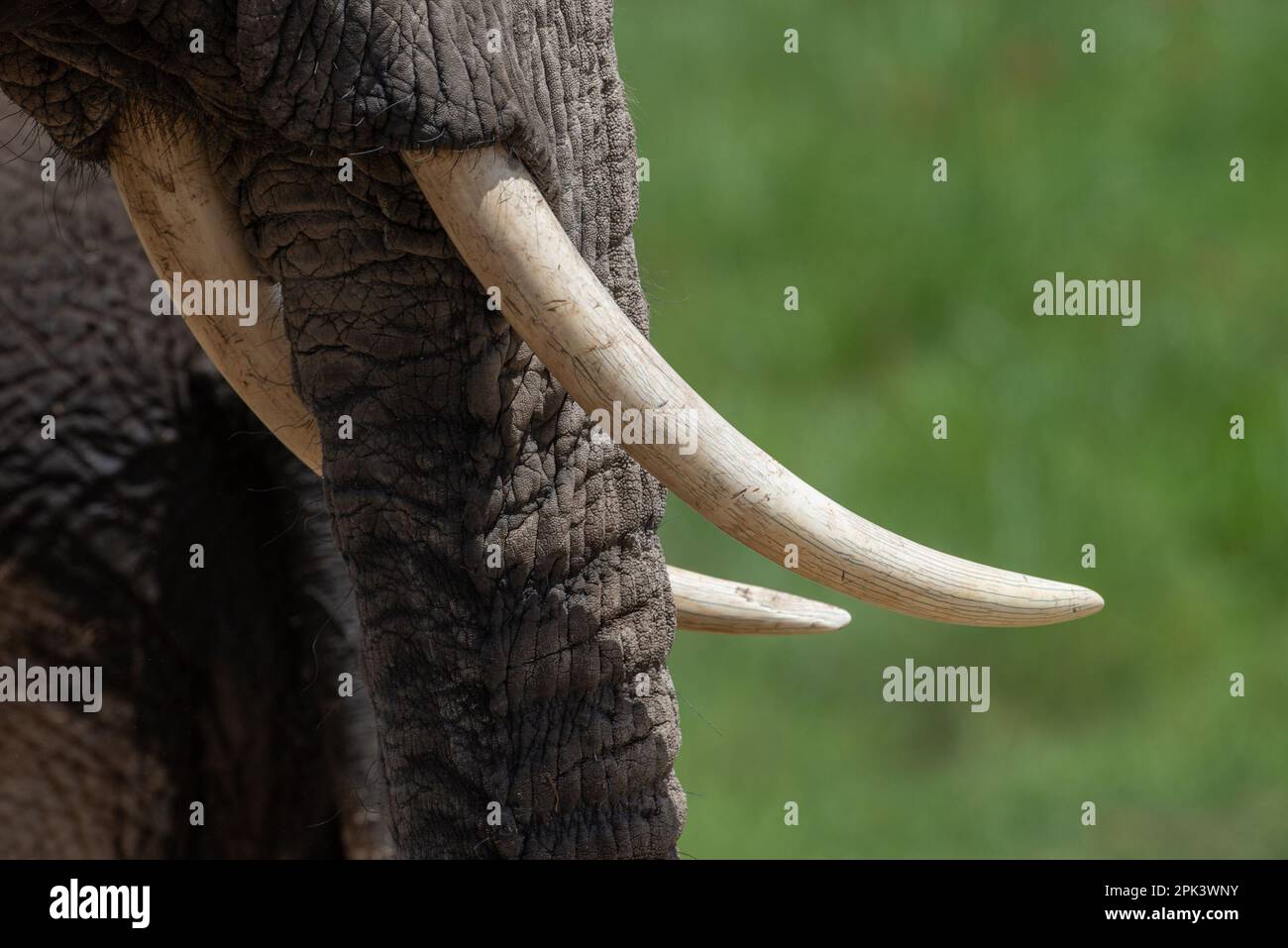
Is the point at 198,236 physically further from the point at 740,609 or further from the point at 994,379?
the point at 994,379

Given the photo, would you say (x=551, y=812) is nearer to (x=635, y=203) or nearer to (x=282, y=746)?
(x=635, y=203)

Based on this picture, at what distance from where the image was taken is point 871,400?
4750 mm

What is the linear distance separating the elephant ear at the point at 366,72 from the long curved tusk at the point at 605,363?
1.1 inches

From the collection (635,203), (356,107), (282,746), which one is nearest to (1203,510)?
(282,746)

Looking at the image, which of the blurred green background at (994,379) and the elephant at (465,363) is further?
the blurred green background at (994,379)

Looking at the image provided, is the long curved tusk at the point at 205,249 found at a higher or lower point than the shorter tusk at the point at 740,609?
higher

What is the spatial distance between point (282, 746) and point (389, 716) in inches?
31.3

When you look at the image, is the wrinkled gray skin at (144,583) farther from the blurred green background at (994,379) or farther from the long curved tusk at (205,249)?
the blurred green background at (994,379)

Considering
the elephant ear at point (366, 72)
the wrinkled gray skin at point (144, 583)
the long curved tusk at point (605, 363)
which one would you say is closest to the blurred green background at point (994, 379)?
the wrinkled gray skin at point (144, 583)

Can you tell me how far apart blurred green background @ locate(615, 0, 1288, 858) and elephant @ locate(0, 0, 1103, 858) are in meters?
2.36

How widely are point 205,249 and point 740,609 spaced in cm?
63

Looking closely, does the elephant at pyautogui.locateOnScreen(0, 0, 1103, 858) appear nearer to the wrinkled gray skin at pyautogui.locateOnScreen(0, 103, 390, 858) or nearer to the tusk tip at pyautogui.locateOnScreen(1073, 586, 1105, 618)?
the tusk tip at pyautogui.locateOnScreen(1073, 586, 1105, 618)

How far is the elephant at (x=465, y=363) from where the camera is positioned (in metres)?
1.42

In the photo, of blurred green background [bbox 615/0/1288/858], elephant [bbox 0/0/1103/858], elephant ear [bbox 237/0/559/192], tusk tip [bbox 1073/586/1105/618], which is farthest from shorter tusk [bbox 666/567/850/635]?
blurred green background [bbox 615/0/1288/858]
